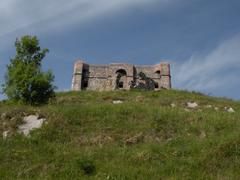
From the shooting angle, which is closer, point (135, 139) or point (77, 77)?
point (135, 139)

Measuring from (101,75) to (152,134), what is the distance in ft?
98.2

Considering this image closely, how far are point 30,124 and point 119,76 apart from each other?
27.8 metres

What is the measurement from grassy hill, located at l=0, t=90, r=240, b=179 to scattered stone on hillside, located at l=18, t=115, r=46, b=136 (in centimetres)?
22

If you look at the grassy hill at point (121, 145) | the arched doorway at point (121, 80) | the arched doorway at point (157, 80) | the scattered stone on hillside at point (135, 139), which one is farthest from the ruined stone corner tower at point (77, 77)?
the scattered stone on hillside at point (135, 139)

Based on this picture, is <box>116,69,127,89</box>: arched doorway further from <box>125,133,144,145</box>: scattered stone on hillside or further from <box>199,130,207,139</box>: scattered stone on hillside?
<box>125,133,144,145</box>: scattered stone on hillside

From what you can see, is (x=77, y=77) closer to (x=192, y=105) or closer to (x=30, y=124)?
(x=192, y=105)

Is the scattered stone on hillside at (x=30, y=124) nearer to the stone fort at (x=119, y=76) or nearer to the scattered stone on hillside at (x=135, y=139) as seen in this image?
the scattered stone on hillside at (x=135, y=139)

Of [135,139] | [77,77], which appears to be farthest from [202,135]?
[77,77]

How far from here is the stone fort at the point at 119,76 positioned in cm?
4175

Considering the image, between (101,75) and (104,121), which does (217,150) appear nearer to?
(104,121)

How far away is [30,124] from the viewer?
14.0 m

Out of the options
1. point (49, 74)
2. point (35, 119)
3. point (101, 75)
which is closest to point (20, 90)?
point (49, 74)

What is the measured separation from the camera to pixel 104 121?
14383 millimetres

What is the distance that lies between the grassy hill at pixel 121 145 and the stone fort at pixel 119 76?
83.2ft
